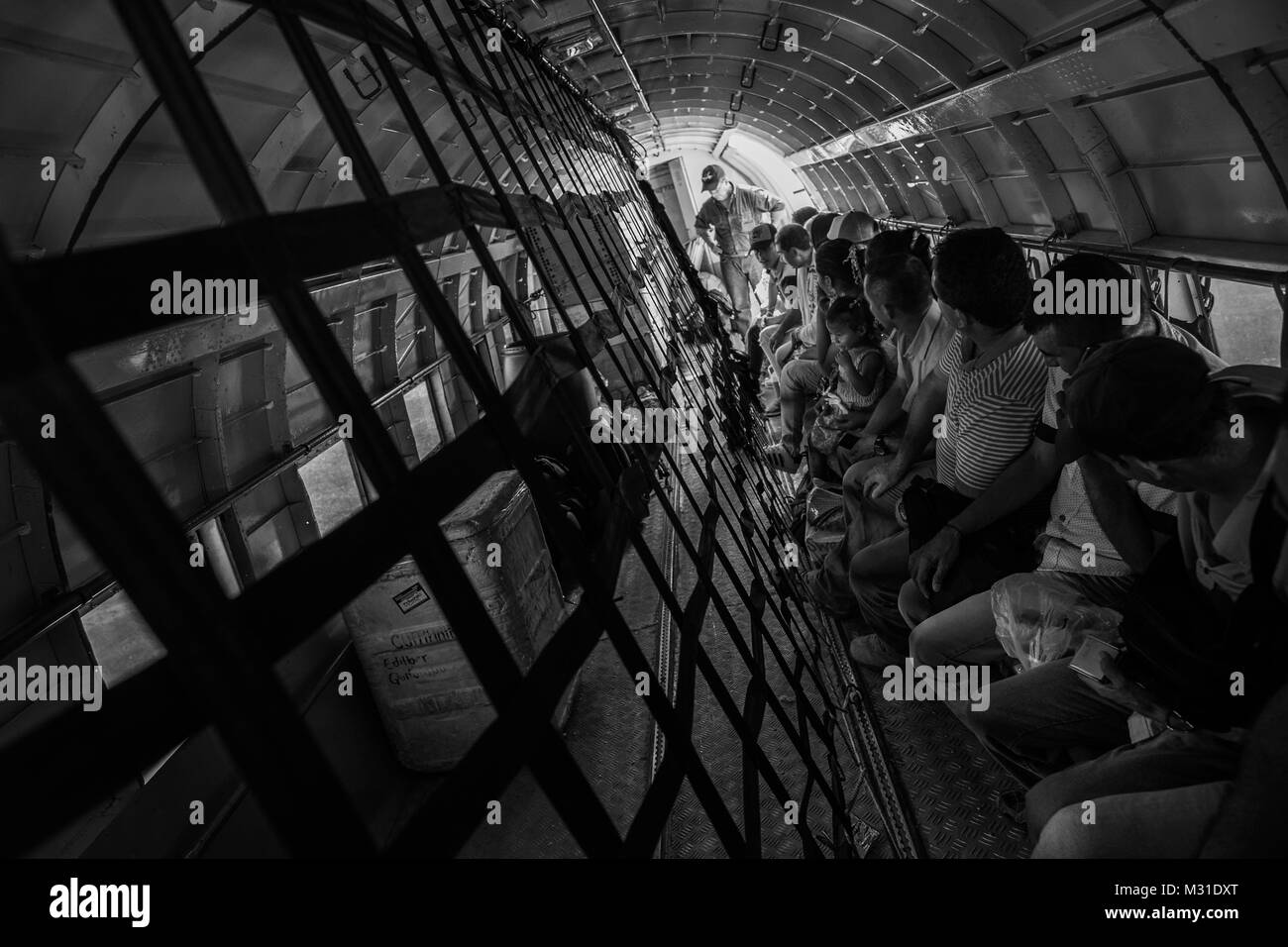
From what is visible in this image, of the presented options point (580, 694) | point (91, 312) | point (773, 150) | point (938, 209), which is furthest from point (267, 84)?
point (773, 150)

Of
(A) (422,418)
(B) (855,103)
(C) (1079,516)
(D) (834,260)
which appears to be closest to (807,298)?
(D) (834,260)

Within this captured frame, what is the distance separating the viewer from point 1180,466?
1.84m

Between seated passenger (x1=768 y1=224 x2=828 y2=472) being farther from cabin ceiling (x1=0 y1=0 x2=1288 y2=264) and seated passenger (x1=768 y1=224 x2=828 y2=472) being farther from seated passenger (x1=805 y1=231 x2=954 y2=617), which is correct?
cabin ceiling (x1=0 y1=0 x2=1288 y2=264)

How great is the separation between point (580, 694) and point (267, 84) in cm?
375

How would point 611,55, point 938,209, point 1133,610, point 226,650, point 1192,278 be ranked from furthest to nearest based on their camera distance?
point 938,209
point 611,55
point 1192,278
point 1133,610
point 226,650

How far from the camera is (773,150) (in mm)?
18406

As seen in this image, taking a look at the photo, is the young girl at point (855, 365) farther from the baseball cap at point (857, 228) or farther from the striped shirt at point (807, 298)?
the baseball cap at point (857, 228)

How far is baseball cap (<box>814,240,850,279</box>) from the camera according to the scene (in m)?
5.99

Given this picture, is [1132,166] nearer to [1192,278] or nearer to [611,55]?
[1192,278]

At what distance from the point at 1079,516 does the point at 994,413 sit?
0.67m
